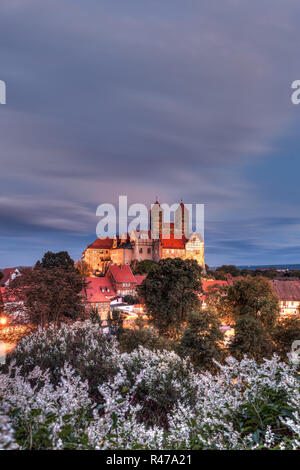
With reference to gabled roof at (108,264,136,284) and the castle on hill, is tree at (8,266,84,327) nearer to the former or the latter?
gabled roof at (108,264,136,284)

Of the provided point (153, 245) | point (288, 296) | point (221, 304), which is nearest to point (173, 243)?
point (153, 245)

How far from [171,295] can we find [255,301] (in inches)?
296

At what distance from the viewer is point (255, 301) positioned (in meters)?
21.7

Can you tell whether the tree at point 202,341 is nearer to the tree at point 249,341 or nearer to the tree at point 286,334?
A: the tree at point 249,341

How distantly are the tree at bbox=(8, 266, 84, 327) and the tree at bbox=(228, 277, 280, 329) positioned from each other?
491 inches

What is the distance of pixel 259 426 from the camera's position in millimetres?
2576

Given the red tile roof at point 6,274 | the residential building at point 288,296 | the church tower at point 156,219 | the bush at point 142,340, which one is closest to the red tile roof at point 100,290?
the red tile roof at point 6,274

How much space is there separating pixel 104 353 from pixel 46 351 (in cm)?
157

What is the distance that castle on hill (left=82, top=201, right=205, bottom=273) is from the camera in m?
79.4

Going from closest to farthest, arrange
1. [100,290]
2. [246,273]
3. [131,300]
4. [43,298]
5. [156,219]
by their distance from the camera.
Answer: [43,298] → [100,290] → [131,300] → [156,219] → [246,273]

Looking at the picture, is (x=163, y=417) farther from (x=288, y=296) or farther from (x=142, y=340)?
(x=288, y=296)

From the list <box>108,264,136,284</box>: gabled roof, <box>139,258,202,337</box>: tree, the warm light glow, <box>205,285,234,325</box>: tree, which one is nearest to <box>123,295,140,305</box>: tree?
<box>108,264,136,284</box>: gabled roof
